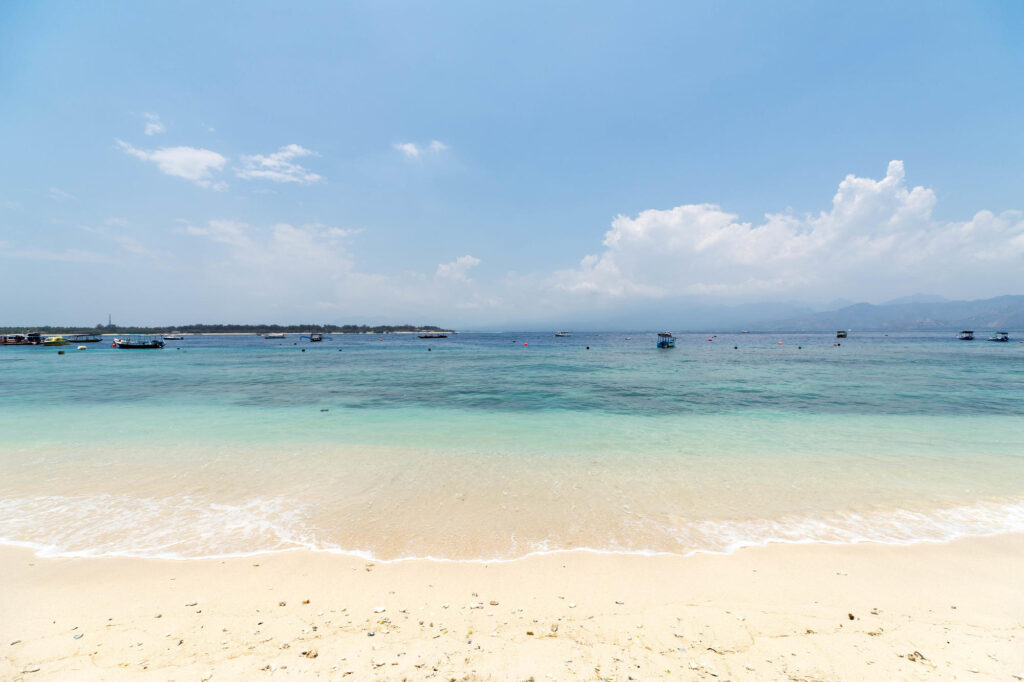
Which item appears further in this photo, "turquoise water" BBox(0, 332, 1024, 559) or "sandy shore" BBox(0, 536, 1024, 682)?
"turquoise water" BBox(0, 332, 1024, 559)

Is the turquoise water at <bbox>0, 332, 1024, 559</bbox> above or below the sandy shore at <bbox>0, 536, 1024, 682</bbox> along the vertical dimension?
below

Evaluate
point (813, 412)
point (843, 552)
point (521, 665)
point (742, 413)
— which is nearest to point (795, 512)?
point (843, 552)

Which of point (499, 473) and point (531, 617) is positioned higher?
point (531, 617)

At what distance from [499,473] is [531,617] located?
5.25 m

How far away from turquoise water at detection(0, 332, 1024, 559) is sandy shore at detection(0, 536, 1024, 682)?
23.9 inches

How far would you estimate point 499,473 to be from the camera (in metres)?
9.72

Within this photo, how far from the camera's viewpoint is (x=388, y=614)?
14.9ft

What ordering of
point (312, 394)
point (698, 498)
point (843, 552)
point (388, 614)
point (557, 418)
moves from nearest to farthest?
point (388, 614)
point (843, 552)
point (698, 498)
point (557, 418)
point (312, 394)

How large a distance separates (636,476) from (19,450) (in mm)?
17429

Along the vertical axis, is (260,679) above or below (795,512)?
above

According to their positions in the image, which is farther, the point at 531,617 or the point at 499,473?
the point at 499,473

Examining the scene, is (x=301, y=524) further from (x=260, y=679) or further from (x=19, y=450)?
(x=19, y=450)

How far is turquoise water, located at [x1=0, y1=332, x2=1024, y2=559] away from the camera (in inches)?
264

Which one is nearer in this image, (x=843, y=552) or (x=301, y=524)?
(x=843, y=552)
